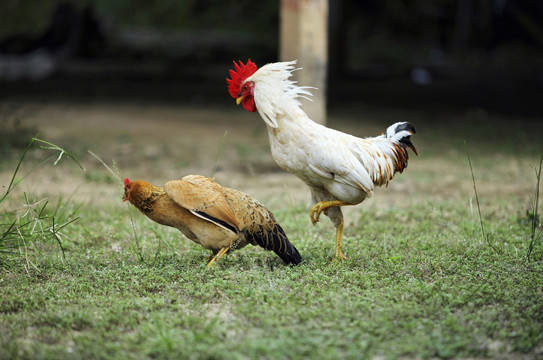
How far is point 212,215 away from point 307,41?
4.04 meters

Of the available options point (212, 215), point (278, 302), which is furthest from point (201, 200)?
point (278, 302)

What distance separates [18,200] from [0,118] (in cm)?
439

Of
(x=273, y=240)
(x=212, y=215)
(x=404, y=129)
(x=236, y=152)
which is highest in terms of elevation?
(x=404, y=129)

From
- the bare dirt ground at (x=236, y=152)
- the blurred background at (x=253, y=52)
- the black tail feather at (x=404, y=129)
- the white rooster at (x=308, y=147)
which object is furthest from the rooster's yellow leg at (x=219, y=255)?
the blurred background at (x=253, y=52)

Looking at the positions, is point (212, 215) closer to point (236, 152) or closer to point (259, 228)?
point (259, 228)

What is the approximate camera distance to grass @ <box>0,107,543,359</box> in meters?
2.99

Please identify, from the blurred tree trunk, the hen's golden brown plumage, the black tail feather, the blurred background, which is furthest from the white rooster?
the blurred background

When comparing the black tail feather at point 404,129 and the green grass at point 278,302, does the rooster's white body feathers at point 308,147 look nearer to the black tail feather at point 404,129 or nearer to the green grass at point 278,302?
the black tail feather at point 404,129

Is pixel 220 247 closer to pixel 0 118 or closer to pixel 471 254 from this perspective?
pixel 471 254

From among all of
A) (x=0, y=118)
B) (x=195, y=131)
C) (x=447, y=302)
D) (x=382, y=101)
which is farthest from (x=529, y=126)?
(x=0, y=118)

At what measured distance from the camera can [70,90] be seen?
42.9ft

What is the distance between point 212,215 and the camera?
3.95 m

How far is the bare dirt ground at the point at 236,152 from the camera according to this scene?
6641 millimetres

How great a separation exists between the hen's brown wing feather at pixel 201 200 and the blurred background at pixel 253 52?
8.63 metres
